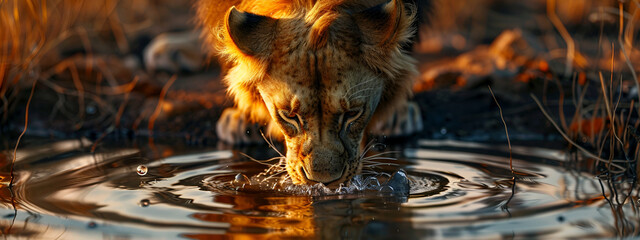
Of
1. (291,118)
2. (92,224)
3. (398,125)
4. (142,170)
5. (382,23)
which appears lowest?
(92,224)

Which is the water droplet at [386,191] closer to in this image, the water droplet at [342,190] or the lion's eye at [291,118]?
the water droplet at [342,190]

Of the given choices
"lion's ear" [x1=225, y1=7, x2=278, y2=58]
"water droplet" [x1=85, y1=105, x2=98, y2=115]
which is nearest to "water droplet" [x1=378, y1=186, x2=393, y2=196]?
"lion's ear" [x1=225, y1=7, x2=278, y2=58]

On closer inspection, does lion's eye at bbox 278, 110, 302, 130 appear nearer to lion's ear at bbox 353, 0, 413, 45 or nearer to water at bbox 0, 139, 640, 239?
water at bbox 0, 139, 640, 239

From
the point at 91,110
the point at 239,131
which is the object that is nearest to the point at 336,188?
the point at 239,131

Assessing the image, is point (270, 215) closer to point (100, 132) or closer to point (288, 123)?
point (288, 123)

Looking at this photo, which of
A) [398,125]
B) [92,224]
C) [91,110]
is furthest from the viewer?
[91,110]

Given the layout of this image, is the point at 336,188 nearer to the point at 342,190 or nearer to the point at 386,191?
the point at 342,190

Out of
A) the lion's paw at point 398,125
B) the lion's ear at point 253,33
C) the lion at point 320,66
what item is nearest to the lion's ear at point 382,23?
the lion at point 320,66

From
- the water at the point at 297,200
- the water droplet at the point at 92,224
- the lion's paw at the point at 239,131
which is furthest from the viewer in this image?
the lion's paw at the point at 239,131

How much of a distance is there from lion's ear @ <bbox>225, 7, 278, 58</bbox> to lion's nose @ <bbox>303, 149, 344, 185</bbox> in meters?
0.53

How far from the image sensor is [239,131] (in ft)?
17.6

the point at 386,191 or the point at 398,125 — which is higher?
the point at 398,125

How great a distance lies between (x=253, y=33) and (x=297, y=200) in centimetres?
79

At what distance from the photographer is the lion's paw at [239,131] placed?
212 inches
